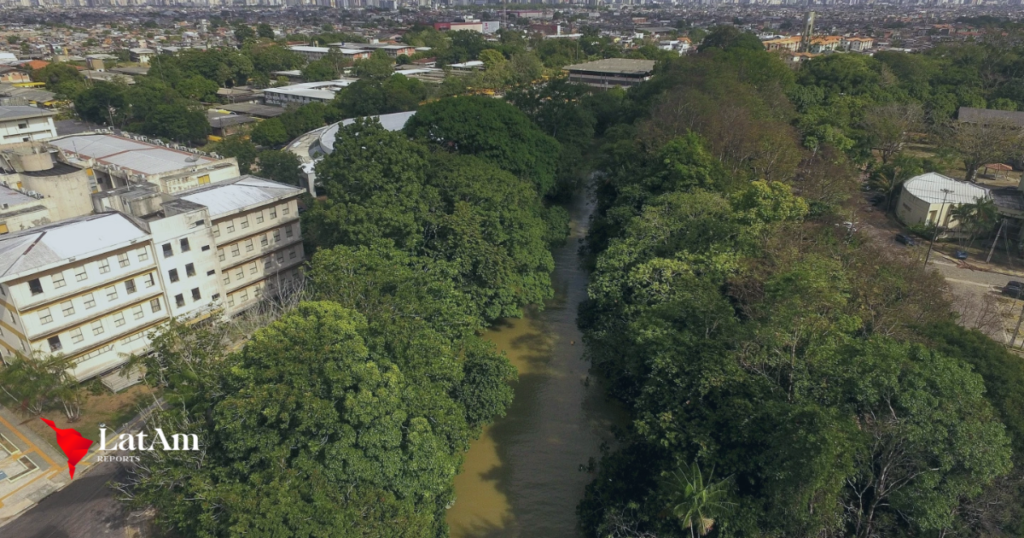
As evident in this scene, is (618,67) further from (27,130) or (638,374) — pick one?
(638,374)

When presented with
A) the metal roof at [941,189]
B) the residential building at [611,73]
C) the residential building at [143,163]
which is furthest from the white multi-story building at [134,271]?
the residential building at [611,73]

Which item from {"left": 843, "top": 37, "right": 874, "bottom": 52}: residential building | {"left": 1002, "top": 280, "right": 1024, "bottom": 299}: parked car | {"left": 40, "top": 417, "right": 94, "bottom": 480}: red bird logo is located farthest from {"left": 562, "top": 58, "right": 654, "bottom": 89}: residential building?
{"left": 40, "top": 417, "right": 94, "bottom": 480}: red bird logo

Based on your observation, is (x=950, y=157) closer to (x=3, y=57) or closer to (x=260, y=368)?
(x=260, y=368)

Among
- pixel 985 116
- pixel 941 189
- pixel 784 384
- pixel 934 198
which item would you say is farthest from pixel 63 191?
pixel 985 116

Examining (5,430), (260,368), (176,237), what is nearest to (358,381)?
(260,368)

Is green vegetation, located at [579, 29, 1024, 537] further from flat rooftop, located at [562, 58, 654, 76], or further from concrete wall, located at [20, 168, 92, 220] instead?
flat rooftop, located at [562, 58, 654, 76]

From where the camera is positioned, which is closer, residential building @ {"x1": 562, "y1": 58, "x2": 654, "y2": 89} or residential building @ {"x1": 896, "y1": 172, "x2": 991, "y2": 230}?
residential building @ {"x1": 896, "y1": 172, "x2": 991, "y2": 230}

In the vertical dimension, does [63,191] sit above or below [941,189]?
above
